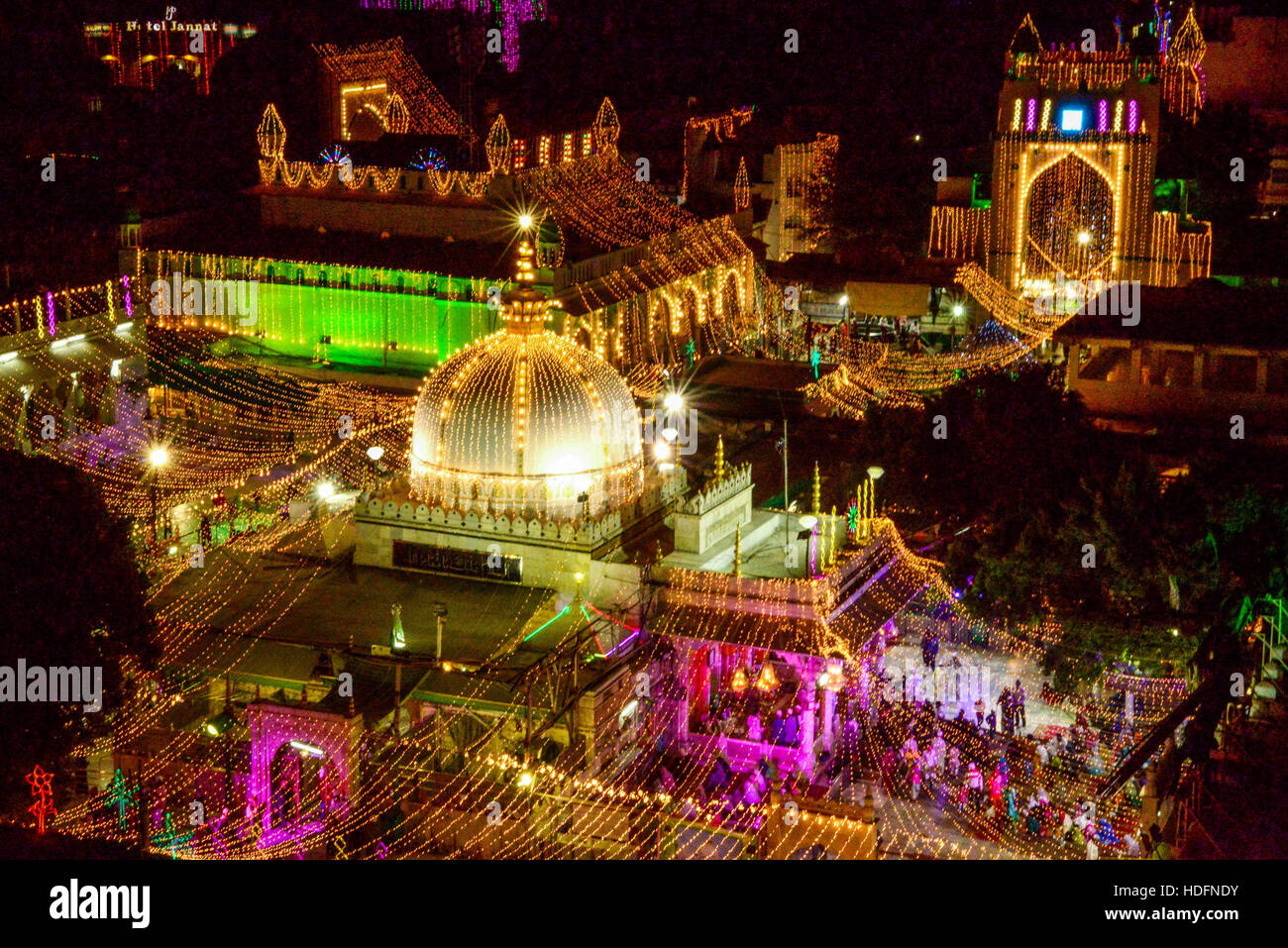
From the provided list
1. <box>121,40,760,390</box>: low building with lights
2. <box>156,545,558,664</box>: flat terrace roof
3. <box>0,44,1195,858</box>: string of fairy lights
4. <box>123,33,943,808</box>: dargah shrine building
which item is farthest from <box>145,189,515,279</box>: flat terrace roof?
<box>156,545,558,664</box>: flat terrace roof

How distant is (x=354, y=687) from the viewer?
22.5 metres

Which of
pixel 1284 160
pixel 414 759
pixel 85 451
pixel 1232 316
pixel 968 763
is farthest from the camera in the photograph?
pixel 1284 160

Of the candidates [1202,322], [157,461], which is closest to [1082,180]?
[1202,322]

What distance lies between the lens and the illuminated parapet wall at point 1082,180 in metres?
48.2

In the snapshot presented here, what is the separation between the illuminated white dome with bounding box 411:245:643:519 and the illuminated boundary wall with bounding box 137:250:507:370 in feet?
49.3

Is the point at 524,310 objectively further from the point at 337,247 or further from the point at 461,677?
the point at 337,247

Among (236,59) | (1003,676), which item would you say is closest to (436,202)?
(236,59)

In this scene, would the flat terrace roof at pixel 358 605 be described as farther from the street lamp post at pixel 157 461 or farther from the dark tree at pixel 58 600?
the street lamp post at pixel 157 461

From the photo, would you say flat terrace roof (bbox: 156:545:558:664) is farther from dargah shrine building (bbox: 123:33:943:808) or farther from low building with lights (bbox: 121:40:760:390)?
low building with lights (bbox: 121:40:760:390)

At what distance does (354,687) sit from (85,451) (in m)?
12.8

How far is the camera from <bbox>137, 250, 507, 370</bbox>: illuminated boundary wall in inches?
1660

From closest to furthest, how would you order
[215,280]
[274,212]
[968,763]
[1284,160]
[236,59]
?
[968,763] → [215,280] → [274,212] → [1284,160] → [236,59]

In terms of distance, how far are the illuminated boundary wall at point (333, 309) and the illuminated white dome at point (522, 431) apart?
15036 millimetres

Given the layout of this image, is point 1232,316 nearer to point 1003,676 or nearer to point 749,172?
point 1003,676
